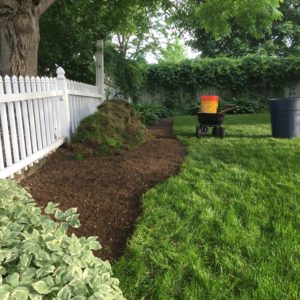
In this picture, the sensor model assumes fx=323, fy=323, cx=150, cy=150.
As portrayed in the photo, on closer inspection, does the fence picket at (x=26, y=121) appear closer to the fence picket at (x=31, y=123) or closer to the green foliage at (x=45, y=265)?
the fence picket at (x=31, y=123)

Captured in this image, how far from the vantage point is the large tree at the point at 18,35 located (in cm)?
452

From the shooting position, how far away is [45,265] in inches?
52.7

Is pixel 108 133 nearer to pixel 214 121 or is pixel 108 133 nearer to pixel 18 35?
pixel 18 35

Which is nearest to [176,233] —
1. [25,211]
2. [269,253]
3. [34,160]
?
[269,253]

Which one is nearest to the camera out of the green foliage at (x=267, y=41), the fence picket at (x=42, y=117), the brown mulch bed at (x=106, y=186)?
the brown mulch bed at (x=106, y=186)

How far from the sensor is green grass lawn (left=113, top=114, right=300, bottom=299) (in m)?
1.99

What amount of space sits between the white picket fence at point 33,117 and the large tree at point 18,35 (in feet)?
1.71

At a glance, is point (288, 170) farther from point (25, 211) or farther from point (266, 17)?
point (266, 17)

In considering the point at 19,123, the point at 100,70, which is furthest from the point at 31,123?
the point at 100,70

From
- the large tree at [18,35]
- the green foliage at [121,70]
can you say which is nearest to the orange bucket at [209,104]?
the green foliage at [121,70]

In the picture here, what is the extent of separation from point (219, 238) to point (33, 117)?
2.75 metres

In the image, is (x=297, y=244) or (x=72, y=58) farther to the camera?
(x=72, y=58)

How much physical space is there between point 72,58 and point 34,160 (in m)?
5.24

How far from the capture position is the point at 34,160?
401 centimetres
